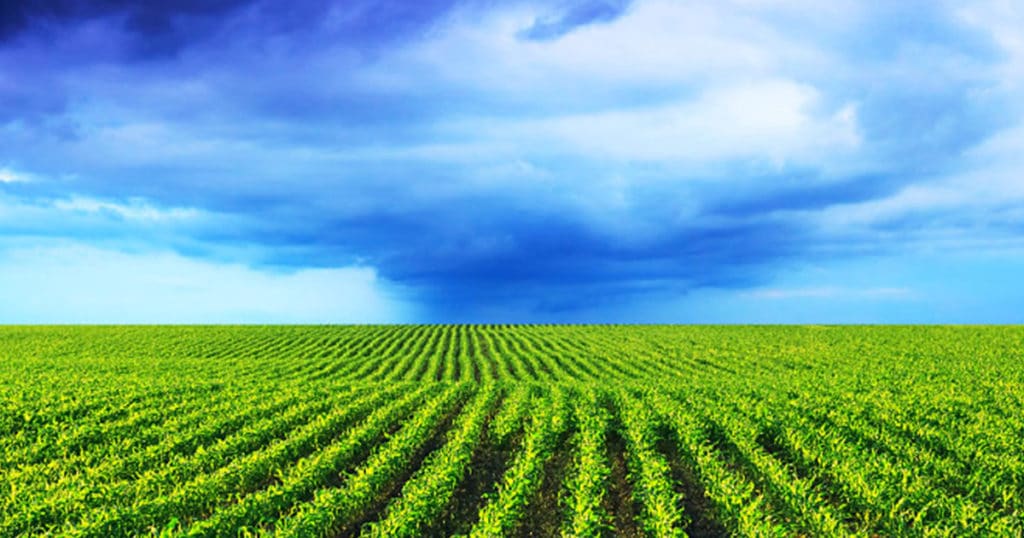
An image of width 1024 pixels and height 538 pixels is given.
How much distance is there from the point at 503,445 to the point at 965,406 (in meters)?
16.8

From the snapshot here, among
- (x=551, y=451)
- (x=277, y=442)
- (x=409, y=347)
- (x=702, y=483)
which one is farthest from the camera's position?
(x=409, y=347)

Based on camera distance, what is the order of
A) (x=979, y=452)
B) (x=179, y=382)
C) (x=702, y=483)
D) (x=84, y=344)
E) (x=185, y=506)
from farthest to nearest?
1. (x=84, y=344)
2. (x=179, y=382)
3. (x=979, y=452)
4. (x=702, y=483)
5. (x=185, y=506)

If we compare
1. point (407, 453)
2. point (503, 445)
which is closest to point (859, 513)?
point (503, 445)

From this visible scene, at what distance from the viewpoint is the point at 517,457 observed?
15.2m

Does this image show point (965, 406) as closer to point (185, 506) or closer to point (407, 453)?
point (407, 453)

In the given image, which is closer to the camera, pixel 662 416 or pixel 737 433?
pixel 737 433

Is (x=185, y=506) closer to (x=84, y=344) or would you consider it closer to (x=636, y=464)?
(x=636, y=464)

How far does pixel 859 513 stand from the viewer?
39.3ft

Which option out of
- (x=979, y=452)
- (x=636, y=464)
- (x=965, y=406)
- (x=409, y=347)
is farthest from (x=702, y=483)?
(x=409, y=347)

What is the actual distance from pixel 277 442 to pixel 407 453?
4413mm

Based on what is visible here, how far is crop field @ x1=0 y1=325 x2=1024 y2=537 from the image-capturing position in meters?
11.1

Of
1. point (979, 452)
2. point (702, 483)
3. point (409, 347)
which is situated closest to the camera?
point (702, 483)

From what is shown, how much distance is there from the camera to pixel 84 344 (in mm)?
56688

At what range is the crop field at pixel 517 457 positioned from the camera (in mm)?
11148
